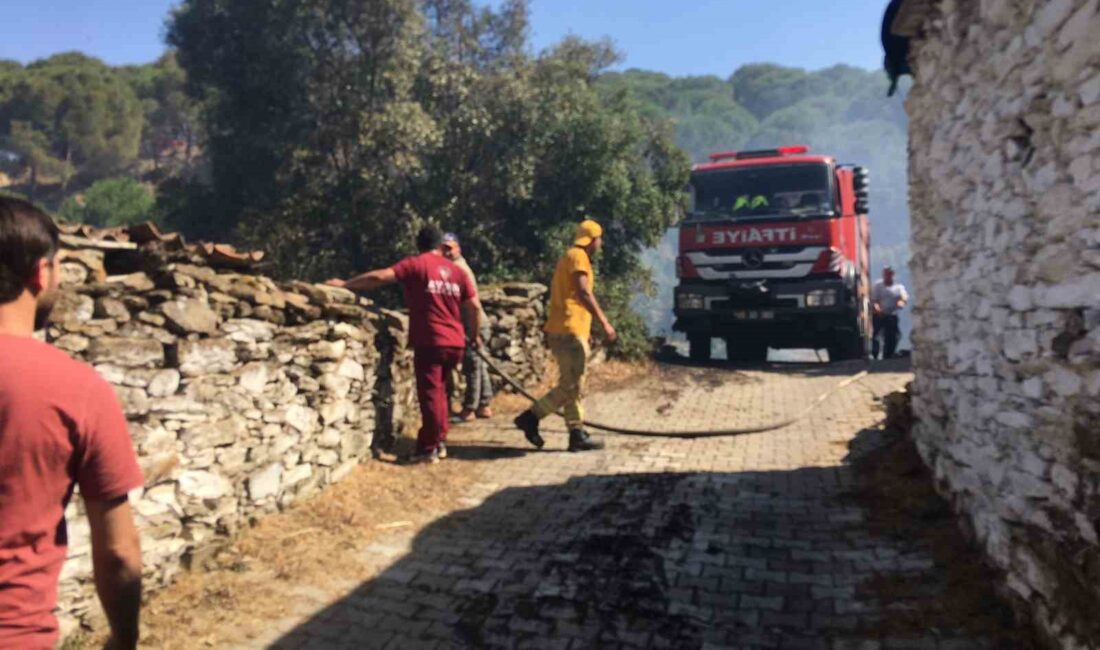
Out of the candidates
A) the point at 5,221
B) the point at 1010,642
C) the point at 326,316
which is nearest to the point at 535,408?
the point at 326,316

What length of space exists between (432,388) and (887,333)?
1069cm

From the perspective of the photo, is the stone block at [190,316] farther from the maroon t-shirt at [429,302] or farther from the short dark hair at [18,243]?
the short dark hair at [18,243]

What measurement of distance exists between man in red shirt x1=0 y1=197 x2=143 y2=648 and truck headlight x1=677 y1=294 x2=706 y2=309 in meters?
10.3

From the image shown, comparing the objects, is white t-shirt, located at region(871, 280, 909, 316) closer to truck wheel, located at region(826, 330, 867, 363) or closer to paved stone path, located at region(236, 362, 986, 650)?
truck wheel, located at region(826, 330, 867, 363)

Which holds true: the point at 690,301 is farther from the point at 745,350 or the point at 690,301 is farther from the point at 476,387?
the point at 476,387

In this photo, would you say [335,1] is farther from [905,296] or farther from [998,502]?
[998,502]

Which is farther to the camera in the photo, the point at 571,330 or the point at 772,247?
the point at 772,247

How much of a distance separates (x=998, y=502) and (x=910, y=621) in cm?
75

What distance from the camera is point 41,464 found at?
170 cm

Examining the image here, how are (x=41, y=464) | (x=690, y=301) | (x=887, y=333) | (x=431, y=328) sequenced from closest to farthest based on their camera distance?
(x=41, y=464), (x=431, y=328), (x=690, y=301), (x=887, y=333)

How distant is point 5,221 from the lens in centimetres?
173

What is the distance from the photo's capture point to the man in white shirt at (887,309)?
1356 cm

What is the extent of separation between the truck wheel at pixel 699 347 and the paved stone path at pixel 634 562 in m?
5.34

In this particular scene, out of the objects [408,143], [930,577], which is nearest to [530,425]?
[930,577]
